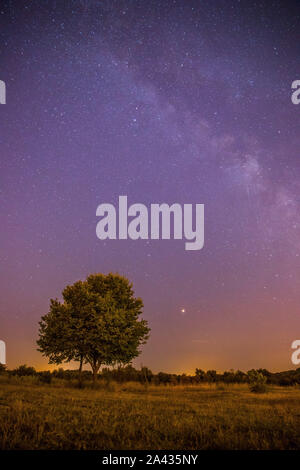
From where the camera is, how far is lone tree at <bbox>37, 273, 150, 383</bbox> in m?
29.2

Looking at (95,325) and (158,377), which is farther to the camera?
(158,377)

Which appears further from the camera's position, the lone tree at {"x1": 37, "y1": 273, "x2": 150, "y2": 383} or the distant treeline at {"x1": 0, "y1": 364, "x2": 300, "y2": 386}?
the distant treeline at {"x1": 0, "y1": 364, "x2": 300, "y2": 386}

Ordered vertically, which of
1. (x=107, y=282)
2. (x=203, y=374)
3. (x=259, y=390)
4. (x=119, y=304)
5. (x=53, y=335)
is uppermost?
(x=107, y=282)

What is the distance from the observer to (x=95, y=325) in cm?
2914

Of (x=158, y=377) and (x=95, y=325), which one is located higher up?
(x=95, y=325)

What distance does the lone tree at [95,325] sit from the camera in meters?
29.2

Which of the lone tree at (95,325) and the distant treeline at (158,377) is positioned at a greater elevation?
the lone tree at (95,325)

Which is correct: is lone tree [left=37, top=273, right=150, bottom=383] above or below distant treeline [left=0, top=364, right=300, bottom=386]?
above

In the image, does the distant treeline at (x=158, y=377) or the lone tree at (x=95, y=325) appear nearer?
the lone tree at (x=95, y=325)
